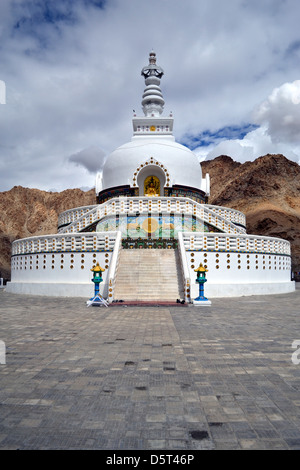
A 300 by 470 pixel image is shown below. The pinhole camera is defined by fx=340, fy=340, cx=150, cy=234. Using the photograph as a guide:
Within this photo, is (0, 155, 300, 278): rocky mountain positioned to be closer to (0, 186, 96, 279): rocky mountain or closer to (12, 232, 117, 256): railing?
(0, 186, 96, 279): rocky mountain

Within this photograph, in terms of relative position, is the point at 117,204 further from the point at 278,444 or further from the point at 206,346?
the point at 278,444

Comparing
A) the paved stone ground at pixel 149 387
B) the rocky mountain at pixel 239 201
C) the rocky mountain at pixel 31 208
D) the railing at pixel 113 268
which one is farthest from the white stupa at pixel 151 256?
the rocky mountain at pixel 31 208

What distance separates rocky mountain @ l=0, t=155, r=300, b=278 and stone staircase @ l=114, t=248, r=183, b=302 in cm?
3409

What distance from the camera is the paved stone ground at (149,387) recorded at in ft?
9.62

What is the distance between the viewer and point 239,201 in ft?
237

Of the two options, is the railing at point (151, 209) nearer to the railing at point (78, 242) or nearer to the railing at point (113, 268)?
the railing at point (78, 242)

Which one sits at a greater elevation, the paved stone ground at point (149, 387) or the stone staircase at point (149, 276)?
the stone staircase at point (149, 276)

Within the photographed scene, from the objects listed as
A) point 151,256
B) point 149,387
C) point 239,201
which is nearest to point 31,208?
point 239,201

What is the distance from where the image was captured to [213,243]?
49.8 ft

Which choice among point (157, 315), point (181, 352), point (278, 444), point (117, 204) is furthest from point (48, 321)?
point (117, 204)

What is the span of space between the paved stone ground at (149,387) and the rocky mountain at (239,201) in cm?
4170

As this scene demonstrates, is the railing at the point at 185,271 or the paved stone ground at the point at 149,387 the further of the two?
the railing at the point at 185,271

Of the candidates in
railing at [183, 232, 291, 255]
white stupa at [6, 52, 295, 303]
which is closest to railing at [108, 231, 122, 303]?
white stupa at [6, 52, 295, 303]

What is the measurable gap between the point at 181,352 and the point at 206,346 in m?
0.64
